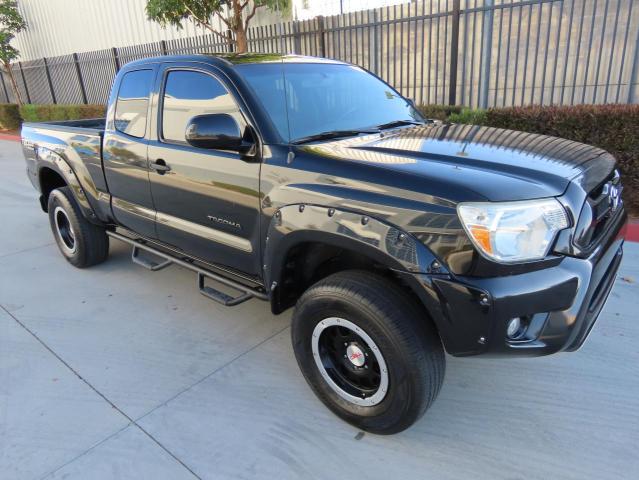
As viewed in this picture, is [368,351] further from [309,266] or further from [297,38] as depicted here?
[297,38]

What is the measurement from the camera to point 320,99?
3.03 m

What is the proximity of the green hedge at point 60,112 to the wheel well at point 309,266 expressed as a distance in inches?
498

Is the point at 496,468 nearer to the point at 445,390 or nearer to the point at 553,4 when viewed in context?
the point at 445,390

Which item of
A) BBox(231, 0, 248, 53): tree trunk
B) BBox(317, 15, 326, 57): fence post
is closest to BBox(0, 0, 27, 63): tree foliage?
BBox(231, 0, 248, 53): tree trunk

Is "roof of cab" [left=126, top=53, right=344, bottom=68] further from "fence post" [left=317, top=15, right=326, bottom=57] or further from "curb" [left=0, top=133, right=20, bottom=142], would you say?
"curb" [left=0, top=133, right=20, bottom=142]

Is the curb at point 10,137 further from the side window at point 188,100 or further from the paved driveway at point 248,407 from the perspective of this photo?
the side window at point 188,100

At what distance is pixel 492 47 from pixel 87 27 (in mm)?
15984

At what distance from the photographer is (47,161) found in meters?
4.55

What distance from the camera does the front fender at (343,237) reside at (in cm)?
200

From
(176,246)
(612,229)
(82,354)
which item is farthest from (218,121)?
(612,229)

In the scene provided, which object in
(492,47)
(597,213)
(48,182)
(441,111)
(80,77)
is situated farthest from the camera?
(80,77)

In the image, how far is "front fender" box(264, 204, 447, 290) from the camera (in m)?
2.00

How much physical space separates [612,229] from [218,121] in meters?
2.15

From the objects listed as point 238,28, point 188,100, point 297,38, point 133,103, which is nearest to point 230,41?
point 238,28
